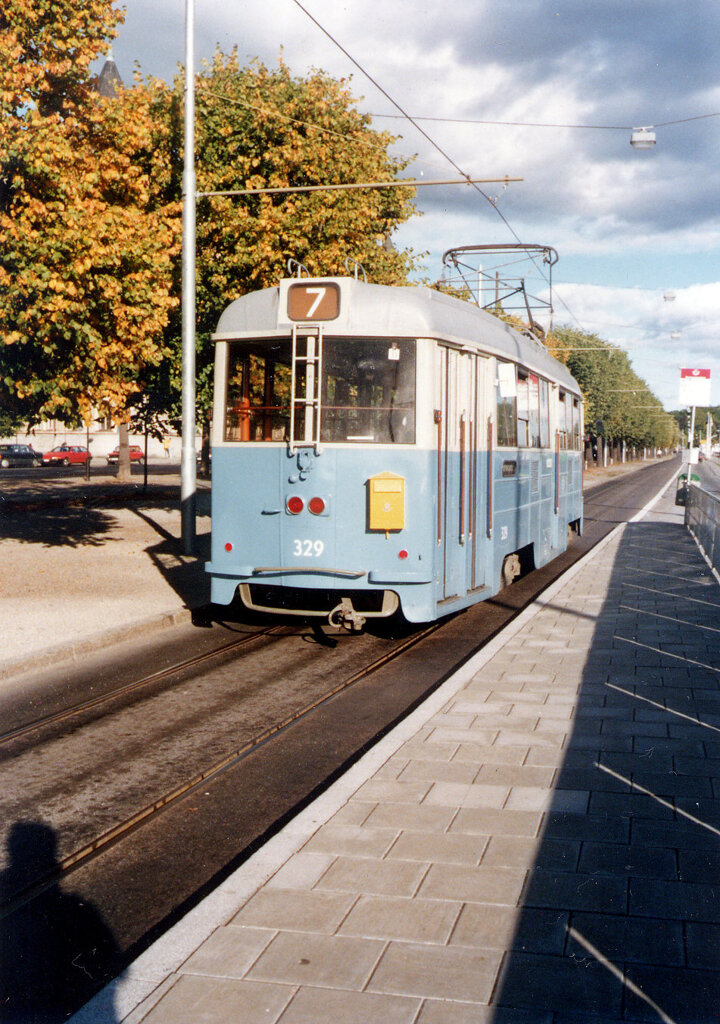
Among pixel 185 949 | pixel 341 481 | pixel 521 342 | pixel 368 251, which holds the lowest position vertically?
pixel 185 949

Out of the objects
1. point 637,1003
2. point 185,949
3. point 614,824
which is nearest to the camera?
point 637,1003

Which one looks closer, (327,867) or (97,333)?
(327,867)

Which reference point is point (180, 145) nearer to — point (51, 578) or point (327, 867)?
point (51, 578)

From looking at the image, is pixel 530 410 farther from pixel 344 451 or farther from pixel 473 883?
pixel 473 883

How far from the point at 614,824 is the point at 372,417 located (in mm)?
5330

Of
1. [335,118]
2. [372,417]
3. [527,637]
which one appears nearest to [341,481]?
[372,417]

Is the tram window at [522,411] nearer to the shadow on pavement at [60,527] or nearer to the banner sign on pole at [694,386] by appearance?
the shadow on pavement at [60,527]

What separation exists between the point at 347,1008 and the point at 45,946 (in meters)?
1.33

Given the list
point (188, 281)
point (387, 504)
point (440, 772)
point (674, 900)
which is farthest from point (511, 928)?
point (188, 281)

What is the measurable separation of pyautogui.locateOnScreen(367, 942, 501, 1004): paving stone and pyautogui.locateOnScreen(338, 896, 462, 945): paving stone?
0.09 metres

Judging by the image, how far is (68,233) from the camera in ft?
40.9

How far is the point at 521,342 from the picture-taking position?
43.9ft

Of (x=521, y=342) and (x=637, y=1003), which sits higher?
(x=521, y=342)

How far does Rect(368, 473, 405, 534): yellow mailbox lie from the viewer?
30.9ft
